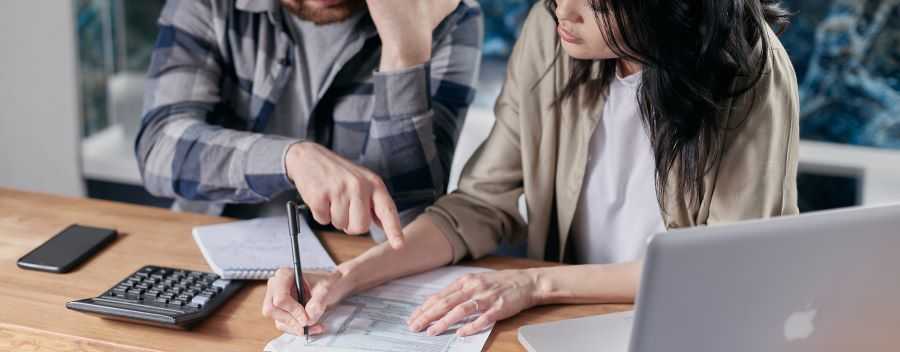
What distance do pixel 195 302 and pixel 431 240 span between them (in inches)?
13.8

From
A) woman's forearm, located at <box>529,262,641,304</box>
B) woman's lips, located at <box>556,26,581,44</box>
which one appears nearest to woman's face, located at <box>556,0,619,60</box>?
woman's lips, located at <box>556,26,581,44</box>

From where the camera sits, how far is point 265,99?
172cm

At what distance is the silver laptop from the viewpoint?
2.97 feet

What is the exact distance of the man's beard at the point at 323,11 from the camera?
1.70 m

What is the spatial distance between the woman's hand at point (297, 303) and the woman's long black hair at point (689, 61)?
48 cm

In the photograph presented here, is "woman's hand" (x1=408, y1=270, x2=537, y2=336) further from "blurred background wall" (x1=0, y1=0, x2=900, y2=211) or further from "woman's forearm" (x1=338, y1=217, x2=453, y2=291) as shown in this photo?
"blurred background wall" (x1=0, y1=0, x2=900, y2=211)

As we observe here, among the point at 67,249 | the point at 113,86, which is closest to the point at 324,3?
the point at 67,249

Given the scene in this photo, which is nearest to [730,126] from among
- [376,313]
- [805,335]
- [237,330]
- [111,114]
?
[805,335]

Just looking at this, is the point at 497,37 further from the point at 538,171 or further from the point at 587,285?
the point at 587,285

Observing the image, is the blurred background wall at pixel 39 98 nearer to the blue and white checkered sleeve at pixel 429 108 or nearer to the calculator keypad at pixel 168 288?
the blue and white checkered sleeve at pixel 429 108

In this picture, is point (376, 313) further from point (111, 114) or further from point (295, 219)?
point (111, 114)

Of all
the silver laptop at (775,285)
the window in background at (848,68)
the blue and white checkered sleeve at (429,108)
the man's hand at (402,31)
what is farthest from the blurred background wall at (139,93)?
the silver laptop at (775,285)

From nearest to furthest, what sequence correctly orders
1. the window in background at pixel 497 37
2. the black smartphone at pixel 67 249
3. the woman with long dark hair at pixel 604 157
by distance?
the woman with long dark hair at pixel 604 157 → the black smartphone at pixel 67 249 → the window in background at pixel 497 37

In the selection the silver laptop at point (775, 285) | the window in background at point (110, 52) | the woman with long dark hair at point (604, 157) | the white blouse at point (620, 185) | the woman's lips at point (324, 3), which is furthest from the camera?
the window in background at point (110, 52)
